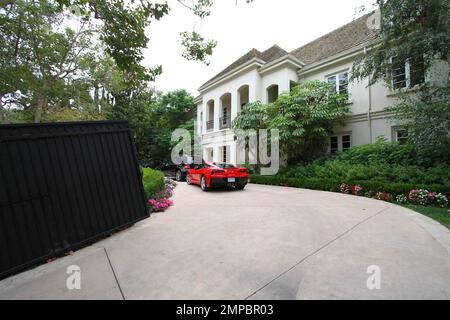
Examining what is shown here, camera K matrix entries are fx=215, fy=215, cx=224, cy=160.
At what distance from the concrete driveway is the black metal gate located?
272mm

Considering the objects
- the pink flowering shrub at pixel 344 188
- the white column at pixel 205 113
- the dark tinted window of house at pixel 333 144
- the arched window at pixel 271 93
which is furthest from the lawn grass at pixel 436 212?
the white column at pixel 205 113

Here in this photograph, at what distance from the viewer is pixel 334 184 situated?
841 centimetres

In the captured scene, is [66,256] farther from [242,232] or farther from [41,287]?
[242,232]

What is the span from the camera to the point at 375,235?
11.9ft

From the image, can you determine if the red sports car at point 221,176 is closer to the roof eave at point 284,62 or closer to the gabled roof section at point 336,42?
the roof eave at point 284,62

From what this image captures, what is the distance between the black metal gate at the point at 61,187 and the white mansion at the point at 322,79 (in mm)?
10148

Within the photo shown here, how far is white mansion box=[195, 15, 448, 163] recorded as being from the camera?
10.3 meters

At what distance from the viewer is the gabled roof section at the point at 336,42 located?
12094mm

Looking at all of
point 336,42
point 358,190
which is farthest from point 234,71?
point 358,190

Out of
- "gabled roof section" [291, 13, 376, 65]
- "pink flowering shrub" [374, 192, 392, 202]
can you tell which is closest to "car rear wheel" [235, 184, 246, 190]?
"pink flowering shrub" [374, 192, 392, 202]

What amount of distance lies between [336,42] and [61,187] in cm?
1600

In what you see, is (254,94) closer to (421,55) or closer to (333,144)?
(333,144)

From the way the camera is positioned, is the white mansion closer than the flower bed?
No

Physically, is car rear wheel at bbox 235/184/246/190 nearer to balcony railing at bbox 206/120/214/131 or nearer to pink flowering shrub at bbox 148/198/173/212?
pink flowering shrub at bbox 148/198/173/212
